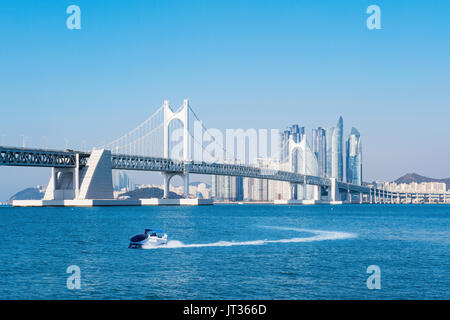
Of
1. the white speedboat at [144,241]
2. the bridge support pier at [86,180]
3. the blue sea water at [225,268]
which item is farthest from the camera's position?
the bridge support pier at [86,180]

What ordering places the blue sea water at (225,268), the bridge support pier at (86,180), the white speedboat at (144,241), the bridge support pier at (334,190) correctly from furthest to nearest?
the bridge support pier at (334,190) → the bridge support pier at (86,180) → the white speedboat at (144,241) → the blue sea water at (225,268)

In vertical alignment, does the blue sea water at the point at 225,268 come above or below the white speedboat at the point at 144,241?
below

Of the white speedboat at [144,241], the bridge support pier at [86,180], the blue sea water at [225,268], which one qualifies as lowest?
the blue sea water at [225,268]

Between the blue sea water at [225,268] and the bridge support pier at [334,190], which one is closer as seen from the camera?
the blue sea water at [225,268]

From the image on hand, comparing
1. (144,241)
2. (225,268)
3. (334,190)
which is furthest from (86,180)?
(334,190)

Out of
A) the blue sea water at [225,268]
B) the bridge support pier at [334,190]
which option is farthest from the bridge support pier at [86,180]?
the bridge support pier at [334,190]

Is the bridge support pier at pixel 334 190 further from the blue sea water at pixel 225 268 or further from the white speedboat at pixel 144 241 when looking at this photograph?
the white speedboat at pixel 144 241

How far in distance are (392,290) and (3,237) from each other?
1154 inches

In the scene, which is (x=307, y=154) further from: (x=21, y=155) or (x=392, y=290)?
(x=392, y=290)

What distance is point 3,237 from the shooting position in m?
40.2

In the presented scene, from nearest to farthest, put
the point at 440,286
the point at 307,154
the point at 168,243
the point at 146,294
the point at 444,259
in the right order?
1. the point at 146,294
2. the point at 440,286
3. the point at 444,259
4. the point at 168,243
5. the point at 307,154

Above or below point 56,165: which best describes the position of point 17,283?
below
